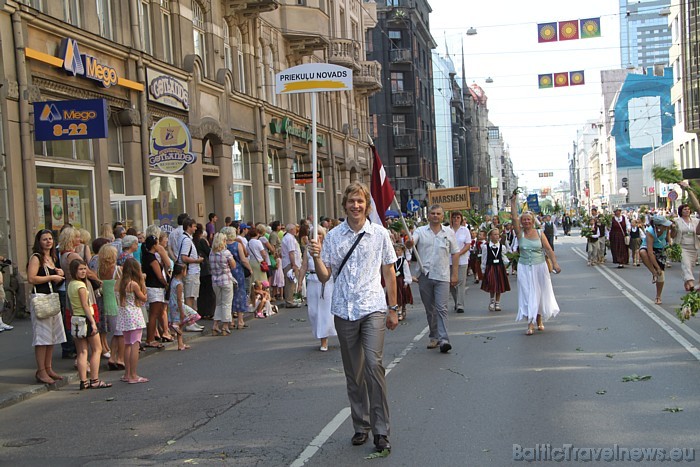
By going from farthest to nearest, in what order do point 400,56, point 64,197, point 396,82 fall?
1. point 396,82
2. point 400,56
3. point 64,197

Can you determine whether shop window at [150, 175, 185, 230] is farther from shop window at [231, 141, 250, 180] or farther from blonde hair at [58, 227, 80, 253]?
blonde hair at [58, 227, 80, 253]

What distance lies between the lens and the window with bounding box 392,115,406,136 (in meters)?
68.2

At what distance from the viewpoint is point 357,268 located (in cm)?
635

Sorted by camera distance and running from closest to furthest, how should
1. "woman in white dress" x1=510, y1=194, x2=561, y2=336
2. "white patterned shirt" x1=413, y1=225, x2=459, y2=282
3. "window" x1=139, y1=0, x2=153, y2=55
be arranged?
"white patterned shirt" x1=413, y1=225, x2=459, y2=282 → "woman in white dress" x1=510, y1=194, x2=561, y2=336 → "window" x1=139, y1=0, x2=153, y2=55

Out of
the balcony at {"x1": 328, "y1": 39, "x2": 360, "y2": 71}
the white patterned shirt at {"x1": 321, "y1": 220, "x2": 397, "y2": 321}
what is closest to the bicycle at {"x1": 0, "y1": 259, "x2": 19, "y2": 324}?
the white patterned shirt at {"x1": 321, "y1": 220, "x2": 397, "y2": 321}

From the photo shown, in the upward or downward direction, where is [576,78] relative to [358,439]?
→ upward

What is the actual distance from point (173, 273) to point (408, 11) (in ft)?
199

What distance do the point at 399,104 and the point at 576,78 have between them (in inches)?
1416

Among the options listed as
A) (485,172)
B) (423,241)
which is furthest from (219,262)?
(485,172)

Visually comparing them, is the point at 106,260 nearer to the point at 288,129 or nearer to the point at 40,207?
the point at 40,207

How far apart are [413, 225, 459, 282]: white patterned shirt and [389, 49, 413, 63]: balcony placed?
57891 millimetres

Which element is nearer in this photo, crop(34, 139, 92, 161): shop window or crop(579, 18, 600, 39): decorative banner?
crop(34, 139, 92, 161): shop window

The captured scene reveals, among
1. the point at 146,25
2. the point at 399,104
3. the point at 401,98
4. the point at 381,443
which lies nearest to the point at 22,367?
the point at 381,443

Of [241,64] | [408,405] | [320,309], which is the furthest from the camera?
[241,64]
